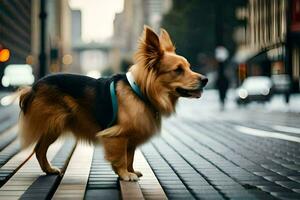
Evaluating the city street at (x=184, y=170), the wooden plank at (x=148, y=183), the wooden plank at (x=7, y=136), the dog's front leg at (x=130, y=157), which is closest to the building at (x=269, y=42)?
the wooden plank at (x=7, y=136)

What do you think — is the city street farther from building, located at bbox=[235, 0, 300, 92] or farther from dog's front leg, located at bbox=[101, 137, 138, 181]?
building, located at bbox=[235, 0, 300, 92]

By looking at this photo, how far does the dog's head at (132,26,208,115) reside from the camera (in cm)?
654

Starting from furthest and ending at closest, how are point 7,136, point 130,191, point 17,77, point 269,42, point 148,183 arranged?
point 269,42, point 17,77, point 7,136, point 148,183, point 130,191

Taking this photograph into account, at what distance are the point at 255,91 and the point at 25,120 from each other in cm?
2561

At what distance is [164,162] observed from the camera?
8.53 metres

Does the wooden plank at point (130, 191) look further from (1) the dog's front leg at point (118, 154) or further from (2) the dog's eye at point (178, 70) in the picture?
(2) the dog's eye at point (178, 70)

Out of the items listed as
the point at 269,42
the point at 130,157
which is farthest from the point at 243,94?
the point at 269,42

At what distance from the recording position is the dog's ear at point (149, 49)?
6.55 metres

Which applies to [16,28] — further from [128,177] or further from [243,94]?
[128,177]

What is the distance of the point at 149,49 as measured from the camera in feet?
21.7

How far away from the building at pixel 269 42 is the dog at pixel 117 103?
106 ft

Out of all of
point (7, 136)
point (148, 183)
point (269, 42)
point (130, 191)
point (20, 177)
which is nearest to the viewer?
point (130, 191)

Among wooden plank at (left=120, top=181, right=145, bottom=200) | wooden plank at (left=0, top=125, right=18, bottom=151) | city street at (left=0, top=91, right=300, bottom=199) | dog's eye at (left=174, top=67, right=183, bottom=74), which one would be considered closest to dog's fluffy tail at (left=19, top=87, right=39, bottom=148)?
city street at (left=0, top=91, right=300, bottom=199)

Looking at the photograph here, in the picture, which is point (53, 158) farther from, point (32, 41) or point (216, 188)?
point (32, 41)
